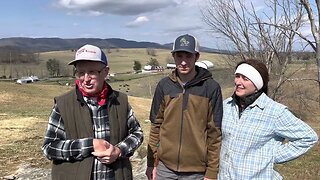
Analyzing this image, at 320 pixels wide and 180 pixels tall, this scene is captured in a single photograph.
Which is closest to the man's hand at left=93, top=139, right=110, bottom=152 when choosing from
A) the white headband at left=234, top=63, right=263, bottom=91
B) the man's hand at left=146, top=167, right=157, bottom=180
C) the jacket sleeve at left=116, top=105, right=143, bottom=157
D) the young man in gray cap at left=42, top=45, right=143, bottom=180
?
the young man in gray cap at left=42, top=45, right=143, bottom=180

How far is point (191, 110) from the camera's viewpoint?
3.14m

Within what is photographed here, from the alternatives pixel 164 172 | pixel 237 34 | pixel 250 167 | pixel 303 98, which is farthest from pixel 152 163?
pixel 303 98

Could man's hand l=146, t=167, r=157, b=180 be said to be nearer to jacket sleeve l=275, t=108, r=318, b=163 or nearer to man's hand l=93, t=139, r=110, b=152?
man's hand l=93, t=139, r=110, b=152

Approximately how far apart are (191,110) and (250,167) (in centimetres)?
61

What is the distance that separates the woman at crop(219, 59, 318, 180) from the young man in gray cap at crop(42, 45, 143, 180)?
843mm

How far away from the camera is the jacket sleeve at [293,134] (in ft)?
9.57

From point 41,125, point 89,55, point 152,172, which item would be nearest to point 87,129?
point 89,55

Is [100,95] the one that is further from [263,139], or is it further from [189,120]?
[263,139]

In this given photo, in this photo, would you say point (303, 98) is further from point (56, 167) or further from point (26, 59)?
point (26, 59)

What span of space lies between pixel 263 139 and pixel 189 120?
566 mm

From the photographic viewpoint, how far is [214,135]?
10.3ft

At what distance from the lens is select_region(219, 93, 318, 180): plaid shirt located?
2.93 m

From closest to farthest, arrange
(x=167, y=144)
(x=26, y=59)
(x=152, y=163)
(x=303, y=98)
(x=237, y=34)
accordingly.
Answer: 1. (x=167, y=144)
2. (x=152, y=163)
3. (x=237, y=34)
4. (x=303, y=98)
5. (x=26, y=59)

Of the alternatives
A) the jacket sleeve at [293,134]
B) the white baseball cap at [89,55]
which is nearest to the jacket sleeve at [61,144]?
the white baseball cap at [89,55]
